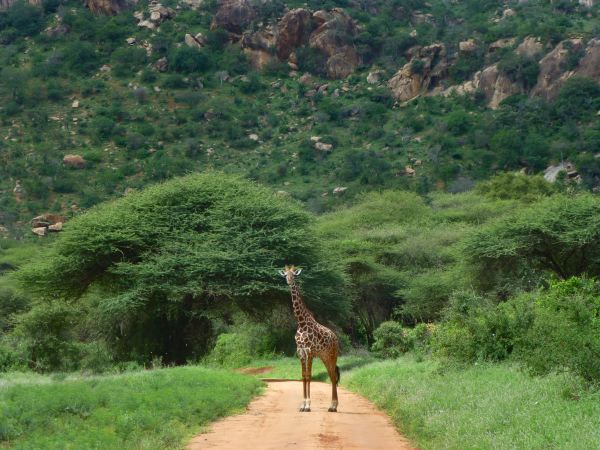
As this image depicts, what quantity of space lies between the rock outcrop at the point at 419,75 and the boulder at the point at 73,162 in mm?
31455

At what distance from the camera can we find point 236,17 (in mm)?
96000

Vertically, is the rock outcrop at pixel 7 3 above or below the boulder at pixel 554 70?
above

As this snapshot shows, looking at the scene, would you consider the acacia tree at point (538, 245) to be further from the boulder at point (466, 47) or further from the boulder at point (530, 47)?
the boulder at point (466, 47)

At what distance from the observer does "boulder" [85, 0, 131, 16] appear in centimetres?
9825

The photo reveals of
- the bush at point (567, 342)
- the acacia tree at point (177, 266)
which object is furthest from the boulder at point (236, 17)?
the bush at point (567, 342)

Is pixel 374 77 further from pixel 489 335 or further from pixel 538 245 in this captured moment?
pixel 489 335

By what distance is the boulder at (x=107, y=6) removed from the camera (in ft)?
322

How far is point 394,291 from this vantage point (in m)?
42.4

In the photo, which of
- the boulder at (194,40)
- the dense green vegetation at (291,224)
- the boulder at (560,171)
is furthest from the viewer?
the boulder at (194,40)

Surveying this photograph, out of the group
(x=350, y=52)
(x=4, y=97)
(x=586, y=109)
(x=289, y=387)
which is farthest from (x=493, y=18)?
(x=289, y=387)

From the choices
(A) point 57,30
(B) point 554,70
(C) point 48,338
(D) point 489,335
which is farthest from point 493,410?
(A) point 57,30

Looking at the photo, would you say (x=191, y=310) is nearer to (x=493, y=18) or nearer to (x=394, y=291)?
(x=394, y=291)

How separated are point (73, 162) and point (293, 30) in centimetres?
3302

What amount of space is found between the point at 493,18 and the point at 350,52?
17.8 m
